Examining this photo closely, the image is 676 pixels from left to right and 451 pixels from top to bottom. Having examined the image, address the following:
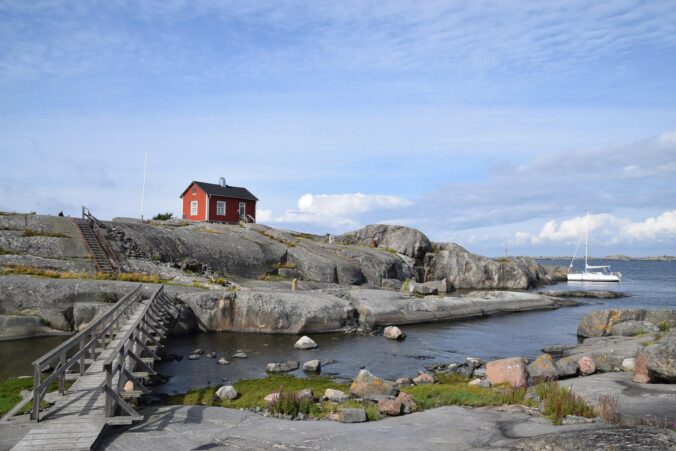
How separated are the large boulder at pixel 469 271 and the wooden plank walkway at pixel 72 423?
198ft

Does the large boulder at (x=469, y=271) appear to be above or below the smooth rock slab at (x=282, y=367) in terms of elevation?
above

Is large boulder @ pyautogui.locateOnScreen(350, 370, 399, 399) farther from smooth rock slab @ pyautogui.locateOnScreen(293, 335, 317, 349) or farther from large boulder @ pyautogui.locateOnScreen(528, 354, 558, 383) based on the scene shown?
smooth rock slab @ pyautogui.locateOnScreen(293, 335, 317, 349)

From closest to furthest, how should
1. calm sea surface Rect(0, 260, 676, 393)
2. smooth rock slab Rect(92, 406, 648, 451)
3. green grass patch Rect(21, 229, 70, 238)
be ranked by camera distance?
smooth rock slab Rect(92, 406, 648, 451) < calm sea surface Rect(0, 260, 676, 393) < green grass patch Rect(21, 229, 70, 238)

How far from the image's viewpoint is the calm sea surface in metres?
21.8

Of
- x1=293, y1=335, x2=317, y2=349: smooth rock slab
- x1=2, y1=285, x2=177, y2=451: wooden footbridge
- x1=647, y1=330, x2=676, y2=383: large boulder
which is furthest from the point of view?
x1=293, y1=335, x2=317, y2=349: smooth rock slab

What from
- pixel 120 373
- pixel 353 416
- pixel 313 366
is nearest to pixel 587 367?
pixel 313 366

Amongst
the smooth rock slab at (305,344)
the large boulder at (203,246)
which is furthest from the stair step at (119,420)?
the large boulder at (203,246)

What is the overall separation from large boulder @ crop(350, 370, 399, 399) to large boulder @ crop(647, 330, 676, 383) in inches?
328

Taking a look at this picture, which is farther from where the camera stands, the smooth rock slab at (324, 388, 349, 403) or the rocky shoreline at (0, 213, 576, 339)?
the rocky shoreline at (0, 213, 576, 339)

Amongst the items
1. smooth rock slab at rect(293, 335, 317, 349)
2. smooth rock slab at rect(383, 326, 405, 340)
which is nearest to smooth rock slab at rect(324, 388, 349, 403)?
smooth rock slab at rect(293, 335, 317, 349)

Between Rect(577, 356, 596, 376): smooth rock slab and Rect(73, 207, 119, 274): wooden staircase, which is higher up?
Rect(73, 207, 119, 274): wooden staircase

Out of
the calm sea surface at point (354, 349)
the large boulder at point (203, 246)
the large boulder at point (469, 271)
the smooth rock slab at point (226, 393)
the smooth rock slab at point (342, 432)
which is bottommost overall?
the calm sea surface at point (354, 349)

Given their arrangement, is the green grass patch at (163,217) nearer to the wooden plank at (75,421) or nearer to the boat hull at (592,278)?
the wooden plank at (75,421)

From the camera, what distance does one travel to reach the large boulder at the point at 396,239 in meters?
69.1
